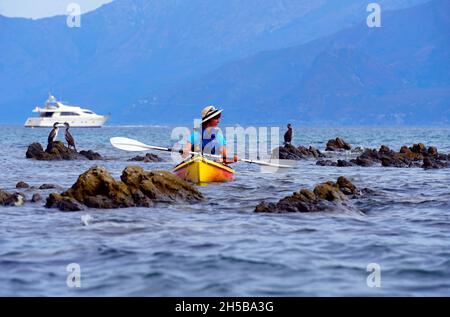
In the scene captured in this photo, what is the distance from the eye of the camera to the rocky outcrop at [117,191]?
2045cm

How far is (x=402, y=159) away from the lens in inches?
1642

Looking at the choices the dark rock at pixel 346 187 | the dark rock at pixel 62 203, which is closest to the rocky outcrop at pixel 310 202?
the dark rock at pixel 346 187

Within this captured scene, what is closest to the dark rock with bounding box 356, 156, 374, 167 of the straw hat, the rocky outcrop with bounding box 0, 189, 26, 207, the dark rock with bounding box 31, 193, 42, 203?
the straw hat

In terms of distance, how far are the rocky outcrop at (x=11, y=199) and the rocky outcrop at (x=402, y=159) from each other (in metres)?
22.0

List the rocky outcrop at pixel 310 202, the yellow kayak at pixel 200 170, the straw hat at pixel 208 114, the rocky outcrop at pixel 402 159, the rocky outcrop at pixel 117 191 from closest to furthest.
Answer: the rocky outcrop at pixel 310 202 < the rocky outcrop at pixel 117 191 < the straw hat at pixel 208 114 < the yellow kayak at pixel 200 170 < the rocky outcrop at pixel 402 159

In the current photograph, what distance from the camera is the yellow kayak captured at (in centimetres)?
2727

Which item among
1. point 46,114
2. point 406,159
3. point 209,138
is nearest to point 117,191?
point 209,138

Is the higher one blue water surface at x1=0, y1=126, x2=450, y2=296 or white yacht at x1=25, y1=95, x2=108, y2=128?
white yacht at x1=25, y1=95, x2=108, y2=128

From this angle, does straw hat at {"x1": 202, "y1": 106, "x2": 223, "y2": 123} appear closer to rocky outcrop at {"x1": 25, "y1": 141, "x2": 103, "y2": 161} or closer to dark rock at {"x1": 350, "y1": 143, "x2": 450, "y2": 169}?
dark rock at {"x1": 350, "y1": 143, "x2": 450, "y2": 169}

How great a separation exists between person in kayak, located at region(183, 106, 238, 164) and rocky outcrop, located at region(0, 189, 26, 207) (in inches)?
279

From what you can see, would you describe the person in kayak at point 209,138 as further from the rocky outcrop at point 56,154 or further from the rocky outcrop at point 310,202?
the rocky outcrop at point 56,154

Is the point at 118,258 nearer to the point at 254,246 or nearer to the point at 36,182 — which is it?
the point at 254,246
